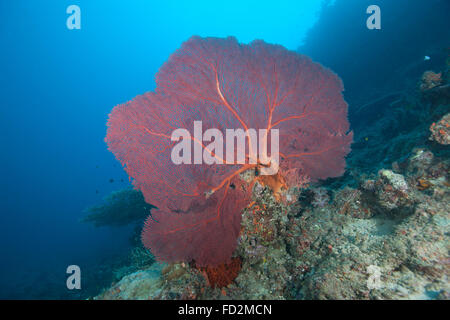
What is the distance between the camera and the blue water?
55.9 metres

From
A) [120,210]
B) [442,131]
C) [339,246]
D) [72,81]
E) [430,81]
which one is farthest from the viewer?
[72,81]

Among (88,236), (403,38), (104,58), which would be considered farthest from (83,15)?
(403,38)

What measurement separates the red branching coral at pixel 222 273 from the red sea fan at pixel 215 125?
6.9 inches

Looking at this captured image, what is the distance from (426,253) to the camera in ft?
7.59

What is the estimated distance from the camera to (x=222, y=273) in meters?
2.87

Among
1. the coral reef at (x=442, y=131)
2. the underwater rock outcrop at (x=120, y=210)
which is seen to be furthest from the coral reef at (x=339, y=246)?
the underwater rock outcrop at (x=120, y=210)

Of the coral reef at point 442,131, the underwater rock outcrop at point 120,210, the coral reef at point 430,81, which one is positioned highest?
the coral reef at point 430,81

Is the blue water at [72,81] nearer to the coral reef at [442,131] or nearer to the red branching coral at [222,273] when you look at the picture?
the red branching coral at [222,273]

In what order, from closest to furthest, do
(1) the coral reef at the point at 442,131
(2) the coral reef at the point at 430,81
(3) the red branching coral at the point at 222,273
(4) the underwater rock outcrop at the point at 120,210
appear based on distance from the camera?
1. (3) the red branching coral at the point at 222,273
2. (1) the coral reef at the point at 442,131
3. (2) the coral reef at the point at 430,81
4. (4) the underwater rock outcrop at the point at 120,210

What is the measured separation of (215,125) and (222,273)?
2.33 metres

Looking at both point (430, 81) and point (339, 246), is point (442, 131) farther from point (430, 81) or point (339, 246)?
point (339, 246)

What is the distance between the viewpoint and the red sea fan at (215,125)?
297cm

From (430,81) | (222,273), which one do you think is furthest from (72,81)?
(430,81)
